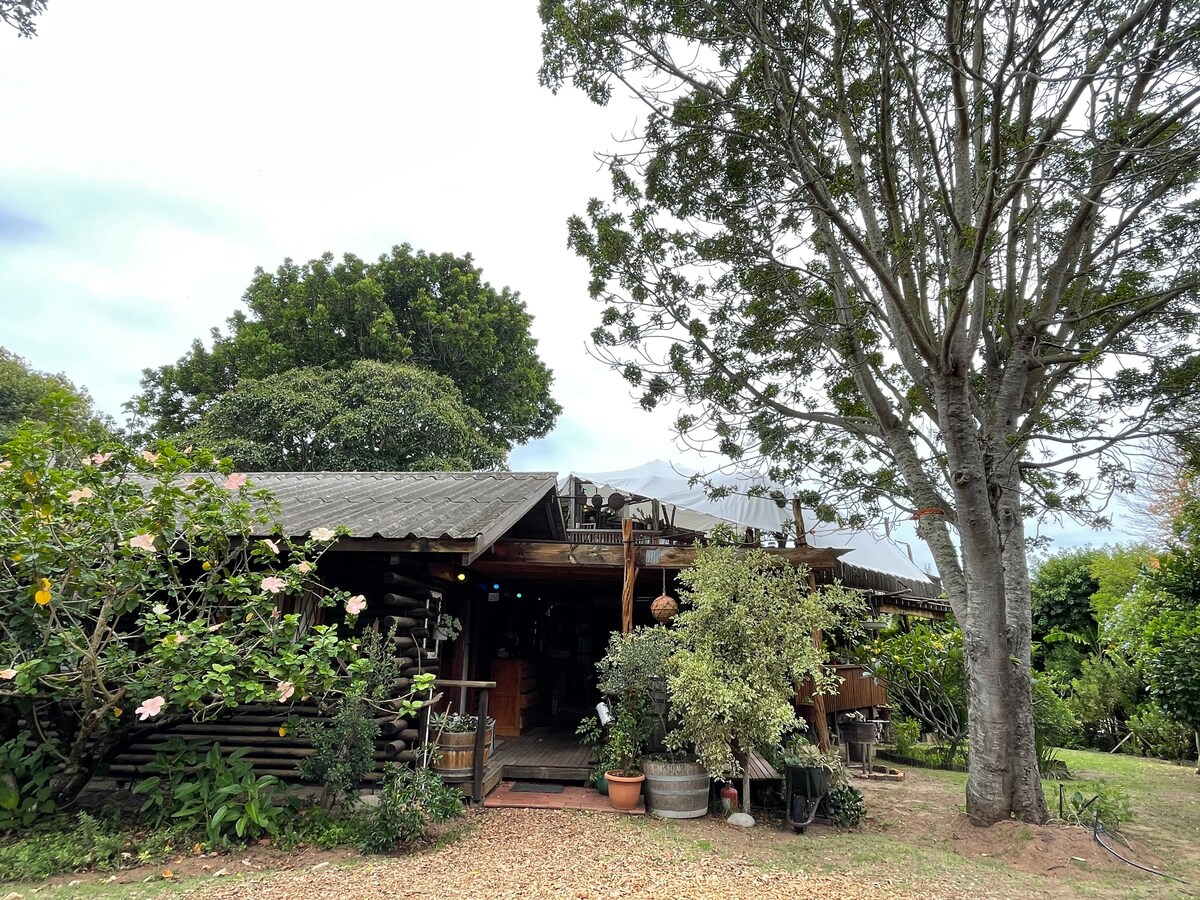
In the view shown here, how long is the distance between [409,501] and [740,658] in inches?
167

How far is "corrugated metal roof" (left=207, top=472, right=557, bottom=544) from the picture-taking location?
223 inches

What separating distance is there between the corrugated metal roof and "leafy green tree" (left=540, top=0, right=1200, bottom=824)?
227cm

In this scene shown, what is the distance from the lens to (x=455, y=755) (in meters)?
6.02

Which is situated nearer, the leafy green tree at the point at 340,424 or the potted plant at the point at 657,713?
the potted plant at the point at 657,713

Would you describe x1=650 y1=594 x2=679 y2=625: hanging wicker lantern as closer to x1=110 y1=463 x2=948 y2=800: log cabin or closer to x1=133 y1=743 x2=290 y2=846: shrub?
x1=110 y1=463 x2=948 y2=800: log cabin

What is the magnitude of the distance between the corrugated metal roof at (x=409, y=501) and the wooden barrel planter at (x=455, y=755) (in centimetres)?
207

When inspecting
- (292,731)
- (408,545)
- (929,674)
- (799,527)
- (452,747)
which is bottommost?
(452,747)

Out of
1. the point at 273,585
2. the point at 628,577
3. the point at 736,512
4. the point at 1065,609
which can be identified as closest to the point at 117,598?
the point at 273,585

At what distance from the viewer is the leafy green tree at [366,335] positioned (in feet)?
61.4

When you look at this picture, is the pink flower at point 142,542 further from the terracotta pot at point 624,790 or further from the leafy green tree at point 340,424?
the leafy green tree at point 340,424

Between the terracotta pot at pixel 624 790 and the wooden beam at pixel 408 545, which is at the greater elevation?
the wooden beam at pixel 408 545

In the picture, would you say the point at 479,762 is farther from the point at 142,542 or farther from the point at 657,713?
→ the point at 142,542

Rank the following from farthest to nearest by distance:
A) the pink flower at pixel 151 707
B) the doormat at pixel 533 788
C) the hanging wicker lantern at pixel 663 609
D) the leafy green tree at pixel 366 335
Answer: the leafy green tree at pixel 366 335 < the hanging wicker lantern at pixel 663 609 < the doormat at pixel 533 788 < the pink flower at pixel 151 707

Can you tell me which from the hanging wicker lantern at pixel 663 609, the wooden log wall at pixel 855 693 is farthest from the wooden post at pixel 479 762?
the wooden log wall at pixel 855 693
